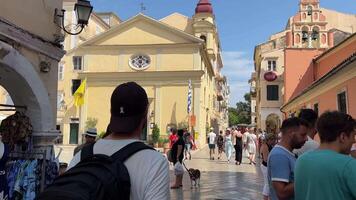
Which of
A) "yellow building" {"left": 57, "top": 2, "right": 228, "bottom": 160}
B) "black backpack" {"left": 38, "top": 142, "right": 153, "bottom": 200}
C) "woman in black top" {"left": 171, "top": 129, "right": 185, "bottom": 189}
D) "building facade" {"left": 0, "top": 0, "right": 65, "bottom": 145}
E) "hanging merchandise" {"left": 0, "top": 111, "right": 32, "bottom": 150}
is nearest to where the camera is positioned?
"black backpack" {"left": 38, "top": 142, "right": 153, "bottom": 200}

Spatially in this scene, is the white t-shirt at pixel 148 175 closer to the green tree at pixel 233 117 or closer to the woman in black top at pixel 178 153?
the woman in black top at pixel 178 153

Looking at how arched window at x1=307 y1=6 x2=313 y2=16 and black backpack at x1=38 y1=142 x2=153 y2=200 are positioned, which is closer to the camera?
black backpack at x1=38 y1=142 x2=153 y2=200

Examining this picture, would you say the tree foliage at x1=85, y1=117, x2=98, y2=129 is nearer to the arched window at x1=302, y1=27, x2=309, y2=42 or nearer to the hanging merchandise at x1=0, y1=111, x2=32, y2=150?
the arched window at x1=302, y1=27, x2=309, y2=42

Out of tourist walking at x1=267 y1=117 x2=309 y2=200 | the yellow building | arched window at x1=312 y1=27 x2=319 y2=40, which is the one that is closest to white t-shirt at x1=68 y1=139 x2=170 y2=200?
tourist walking at x1=267 y1=117 x2=309 y2=200

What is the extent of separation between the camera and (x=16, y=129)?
657 centimetres

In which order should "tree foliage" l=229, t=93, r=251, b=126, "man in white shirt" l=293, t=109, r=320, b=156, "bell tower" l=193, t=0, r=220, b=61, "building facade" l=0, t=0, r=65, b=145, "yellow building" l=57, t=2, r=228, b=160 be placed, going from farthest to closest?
"tree foliage" l=229, t=93, r=251, b=126
"bell tower" l=193, t=0, r=220, b=61
"yellow building" l=57, t=2, r=228, b=160
"building facade" l=0, t=0, r=65, b=145
"man in white shirt" l=293, t=109, r=320, b=156

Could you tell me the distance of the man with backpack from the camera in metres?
1.81

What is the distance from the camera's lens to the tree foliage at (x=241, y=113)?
327ft

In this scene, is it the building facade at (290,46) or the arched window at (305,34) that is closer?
the arched window at (305,34)

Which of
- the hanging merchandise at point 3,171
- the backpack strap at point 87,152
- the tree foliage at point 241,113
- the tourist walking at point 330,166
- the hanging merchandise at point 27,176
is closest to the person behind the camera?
the backpack strap at point 87,152

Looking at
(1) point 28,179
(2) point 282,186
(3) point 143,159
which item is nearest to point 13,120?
(1) point 28,179

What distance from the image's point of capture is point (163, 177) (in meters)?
2.07

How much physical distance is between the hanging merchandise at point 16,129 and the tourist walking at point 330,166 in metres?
4.75

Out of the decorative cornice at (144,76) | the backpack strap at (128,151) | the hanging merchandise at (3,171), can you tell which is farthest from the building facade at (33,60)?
the decorative cornice at (144,76)
